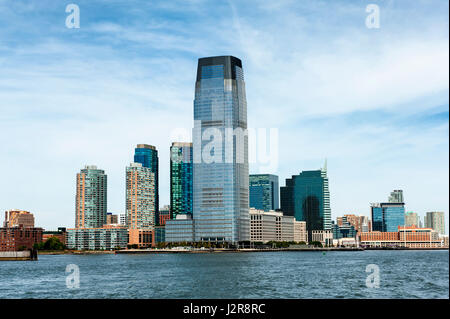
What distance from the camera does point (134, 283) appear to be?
7006 cm

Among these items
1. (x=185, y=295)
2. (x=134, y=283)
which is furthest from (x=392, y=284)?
(x=134, y=283)
